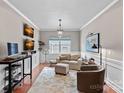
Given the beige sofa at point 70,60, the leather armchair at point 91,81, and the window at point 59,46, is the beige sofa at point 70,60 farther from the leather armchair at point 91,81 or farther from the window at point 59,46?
the leather armchair at point 91,81

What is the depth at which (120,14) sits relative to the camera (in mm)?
4098

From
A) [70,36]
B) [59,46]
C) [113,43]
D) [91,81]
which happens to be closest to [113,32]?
[113,43]

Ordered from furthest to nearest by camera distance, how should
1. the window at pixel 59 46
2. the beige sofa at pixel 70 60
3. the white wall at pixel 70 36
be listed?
the window at pixel 59 46 → the white wall at pixel 70 36 → the beige sofa at pixel 70 60

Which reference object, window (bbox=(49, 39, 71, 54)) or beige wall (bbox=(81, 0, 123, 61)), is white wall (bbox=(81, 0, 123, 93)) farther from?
window (bbox=(49, 39, 71, 54))

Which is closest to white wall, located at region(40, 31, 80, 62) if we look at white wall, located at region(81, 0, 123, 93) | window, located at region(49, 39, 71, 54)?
window, located at region(49, 39, 71, 54)

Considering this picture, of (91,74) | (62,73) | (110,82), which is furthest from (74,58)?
(91,74)

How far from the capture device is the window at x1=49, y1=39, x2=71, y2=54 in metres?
11.6

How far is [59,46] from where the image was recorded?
11.7 meters

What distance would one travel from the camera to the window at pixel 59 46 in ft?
38.2

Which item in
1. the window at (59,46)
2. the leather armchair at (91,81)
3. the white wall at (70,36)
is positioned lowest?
the leather armchair at (91,81)

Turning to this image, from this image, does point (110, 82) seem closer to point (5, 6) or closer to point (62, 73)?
point (62, 73)

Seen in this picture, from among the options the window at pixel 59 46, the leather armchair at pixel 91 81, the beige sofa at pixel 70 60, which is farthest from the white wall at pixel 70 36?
the leather armchair at pixel 91 81

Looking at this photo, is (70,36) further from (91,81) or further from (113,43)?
(91,81)

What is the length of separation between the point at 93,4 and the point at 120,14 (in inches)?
38.9
